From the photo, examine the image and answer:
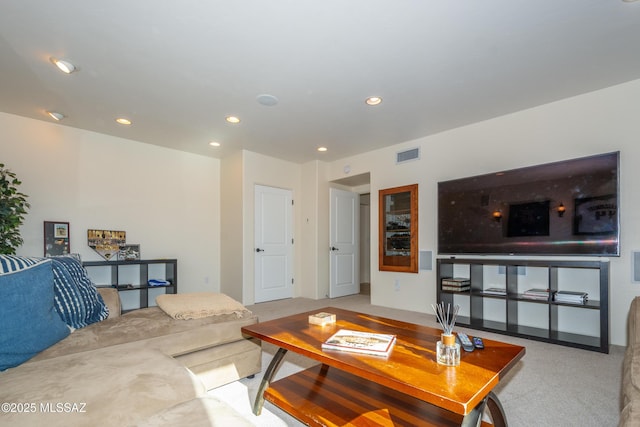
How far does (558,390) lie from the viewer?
2062mm

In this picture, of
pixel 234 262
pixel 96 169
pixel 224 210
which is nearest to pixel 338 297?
pixel 234 262

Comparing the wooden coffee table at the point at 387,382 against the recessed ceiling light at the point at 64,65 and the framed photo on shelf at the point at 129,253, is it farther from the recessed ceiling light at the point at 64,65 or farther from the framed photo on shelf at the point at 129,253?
Result: the framed photo on shelf at the point at 129,253

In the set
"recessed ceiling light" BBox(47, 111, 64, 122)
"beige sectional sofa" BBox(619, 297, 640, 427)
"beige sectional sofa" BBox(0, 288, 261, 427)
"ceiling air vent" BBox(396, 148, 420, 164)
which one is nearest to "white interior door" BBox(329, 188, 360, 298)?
"ceiling air vent" BBox(396, 148, 420, 164)

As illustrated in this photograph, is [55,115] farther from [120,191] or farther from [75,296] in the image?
[75,296]

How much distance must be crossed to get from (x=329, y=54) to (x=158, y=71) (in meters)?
1.43

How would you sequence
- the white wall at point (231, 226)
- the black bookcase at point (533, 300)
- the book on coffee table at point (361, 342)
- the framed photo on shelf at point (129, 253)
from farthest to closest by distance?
the white wall at point (231, 226)
the framed photo on shelf at point (129, 253)
the black bookcase at point (533, 300)
the book on coffee table at point (361, 342)

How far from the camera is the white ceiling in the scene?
2002mm

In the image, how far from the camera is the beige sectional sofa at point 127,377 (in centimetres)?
101

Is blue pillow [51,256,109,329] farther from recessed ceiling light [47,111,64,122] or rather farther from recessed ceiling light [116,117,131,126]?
recessed ceiling light [47,111,64,122]

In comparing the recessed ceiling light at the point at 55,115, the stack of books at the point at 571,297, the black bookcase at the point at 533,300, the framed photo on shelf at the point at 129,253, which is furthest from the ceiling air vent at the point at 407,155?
the recessed ceiling light at the point at 55,115

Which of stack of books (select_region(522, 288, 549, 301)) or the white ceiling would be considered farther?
stack of books (select_region(522, 288, 549, 301))

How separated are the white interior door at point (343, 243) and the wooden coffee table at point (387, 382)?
142 inches

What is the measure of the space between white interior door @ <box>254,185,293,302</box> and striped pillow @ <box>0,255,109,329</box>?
3.03m

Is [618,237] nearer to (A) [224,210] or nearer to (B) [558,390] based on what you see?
(B) [558,390]
